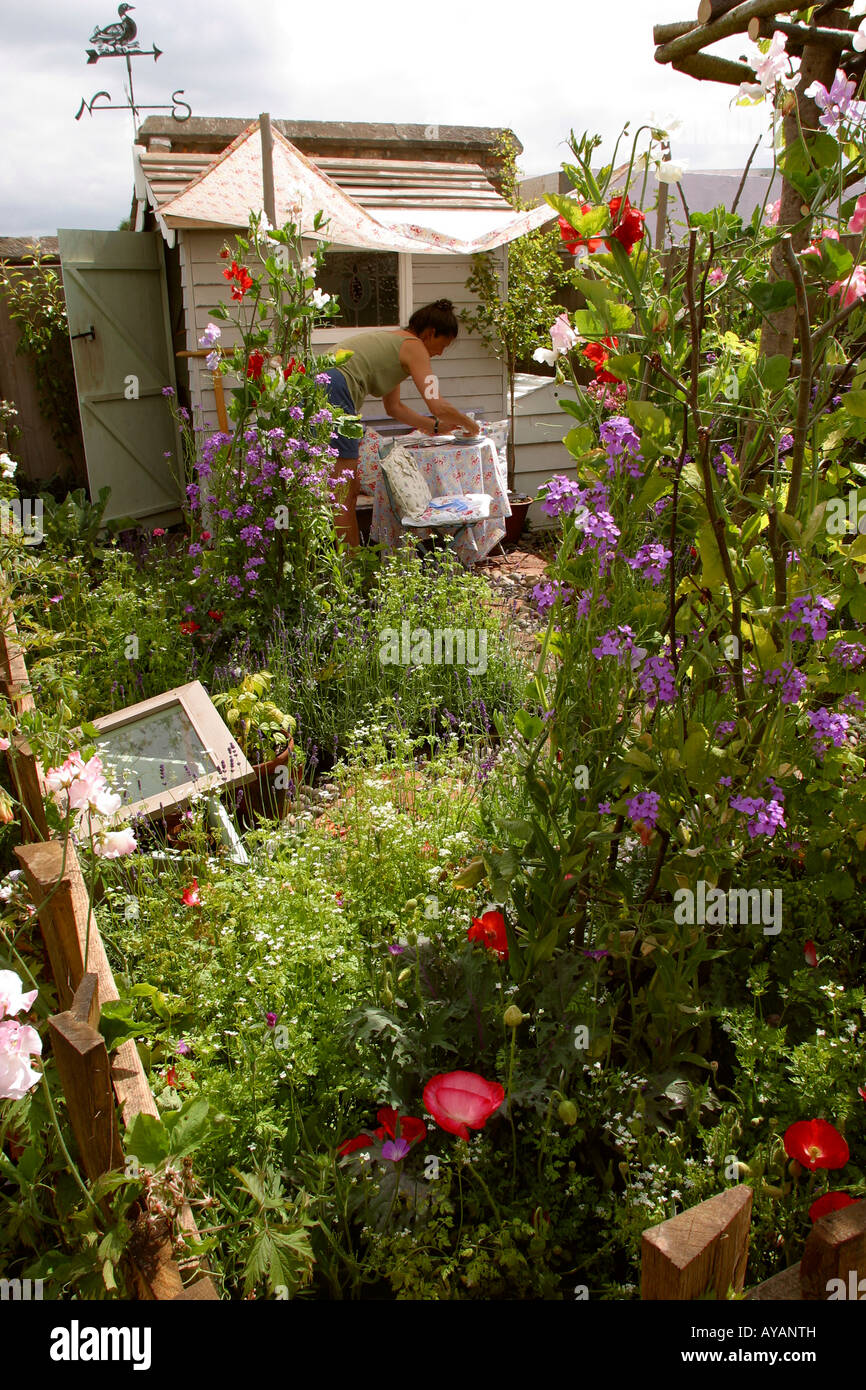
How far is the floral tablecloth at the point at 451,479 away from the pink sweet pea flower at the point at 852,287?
4.39 meters

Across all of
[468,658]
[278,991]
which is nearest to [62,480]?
[468,658]

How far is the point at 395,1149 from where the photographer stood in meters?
1.47

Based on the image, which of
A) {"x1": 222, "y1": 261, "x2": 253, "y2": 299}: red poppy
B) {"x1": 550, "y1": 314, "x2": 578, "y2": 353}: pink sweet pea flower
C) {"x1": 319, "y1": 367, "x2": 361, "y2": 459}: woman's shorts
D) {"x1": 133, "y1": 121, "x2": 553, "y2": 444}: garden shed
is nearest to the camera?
{"x1": 550, "y1": 314, "x2": 578, "y2": 353}: pink sweet pea flower

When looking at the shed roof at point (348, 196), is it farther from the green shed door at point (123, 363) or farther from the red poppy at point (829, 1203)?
the red poppy at point (829, 1203)

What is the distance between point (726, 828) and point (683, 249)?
39.1 inches

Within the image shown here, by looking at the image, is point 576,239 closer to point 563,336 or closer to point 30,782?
point 563,336

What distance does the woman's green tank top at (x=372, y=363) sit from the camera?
522 cm

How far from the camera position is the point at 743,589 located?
1566 millimetres

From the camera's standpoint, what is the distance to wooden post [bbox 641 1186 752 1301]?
3.30ft

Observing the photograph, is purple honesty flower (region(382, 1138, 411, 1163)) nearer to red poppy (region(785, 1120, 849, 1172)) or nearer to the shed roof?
red poppy (region(785, 1120, 849, 1172))

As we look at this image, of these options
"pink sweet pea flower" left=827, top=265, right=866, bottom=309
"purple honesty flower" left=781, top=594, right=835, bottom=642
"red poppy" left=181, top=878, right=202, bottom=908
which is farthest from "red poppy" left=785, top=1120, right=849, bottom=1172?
"red poppy" left=181, top=878, right=202, bottom=908

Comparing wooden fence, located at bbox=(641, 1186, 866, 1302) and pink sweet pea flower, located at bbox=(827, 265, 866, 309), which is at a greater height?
pink sweet pea flower, located at bbox=(827, 265, 866, 309)

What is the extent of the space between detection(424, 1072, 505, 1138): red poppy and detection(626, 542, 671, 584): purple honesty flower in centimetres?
86

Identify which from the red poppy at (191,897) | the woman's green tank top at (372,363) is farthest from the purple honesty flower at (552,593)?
the woman's green tank top at (372,363)
